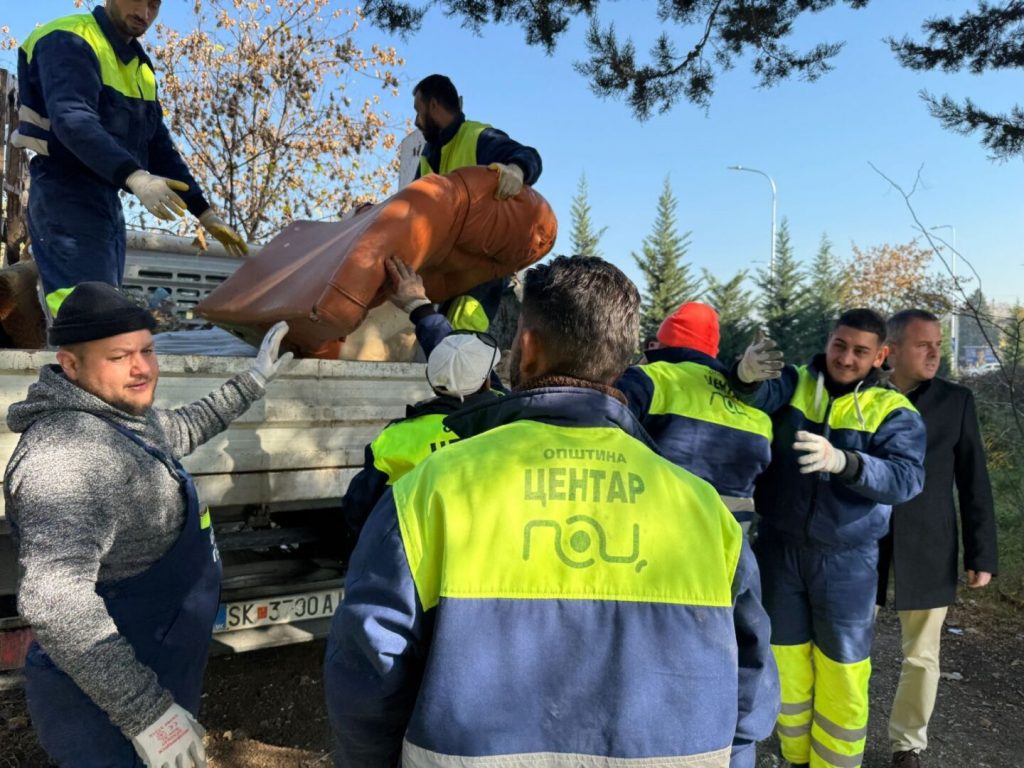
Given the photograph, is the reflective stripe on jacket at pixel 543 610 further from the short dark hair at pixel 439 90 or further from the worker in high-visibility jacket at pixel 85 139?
the short dark hair at pixel 439 90

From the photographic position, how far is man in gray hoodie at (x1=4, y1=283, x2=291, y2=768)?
57.6 inches

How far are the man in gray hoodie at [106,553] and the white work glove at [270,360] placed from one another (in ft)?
1.70

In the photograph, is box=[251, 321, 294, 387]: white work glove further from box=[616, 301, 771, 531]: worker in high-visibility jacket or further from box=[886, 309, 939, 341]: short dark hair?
box=[886, 309, 939, 341]: short dark hair

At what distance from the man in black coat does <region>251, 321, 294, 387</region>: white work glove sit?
97.6 inches

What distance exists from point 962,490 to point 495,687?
2.90 meters

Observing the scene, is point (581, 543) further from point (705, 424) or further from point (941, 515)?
point (941, 515)

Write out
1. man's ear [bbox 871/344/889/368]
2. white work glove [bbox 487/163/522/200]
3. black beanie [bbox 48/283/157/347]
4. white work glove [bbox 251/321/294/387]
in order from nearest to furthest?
black beanie [bbox 48/283/157/347] → white work glove [bbox 251/321/294/387] → man's ear [bbox 871/344/889/368] → white work glove [bbox 487/163/522/200]

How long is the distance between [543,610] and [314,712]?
261cm

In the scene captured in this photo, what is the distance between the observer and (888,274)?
28641mm

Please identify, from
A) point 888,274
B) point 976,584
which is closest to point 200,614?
point 976,584

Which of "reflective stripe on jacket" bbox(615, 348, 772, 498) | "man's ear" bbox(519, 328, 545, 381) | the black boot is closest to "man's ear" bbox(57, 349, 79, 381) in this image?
"man's ear" bbox(519, 328, 545, 381)

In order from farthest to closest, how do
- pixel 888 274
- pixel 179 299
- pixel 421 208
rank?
1. pixel 888 274
2. pixel 179 299
3. pixel 421 208

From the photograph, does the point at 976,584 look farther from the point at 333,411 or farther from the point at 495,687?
the point at 495,687

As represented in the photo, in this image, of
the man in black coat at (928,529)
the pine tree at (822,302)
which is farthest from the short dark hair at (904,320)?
the pine tree at (822,302)
